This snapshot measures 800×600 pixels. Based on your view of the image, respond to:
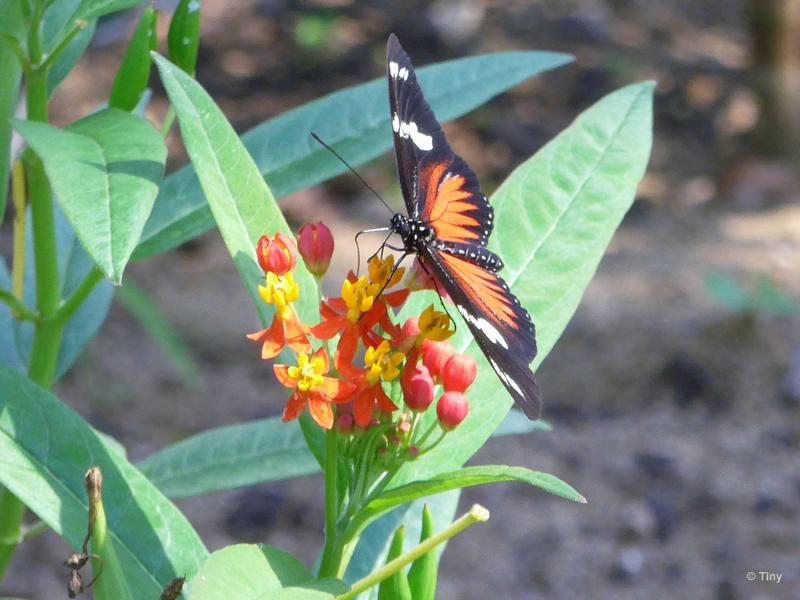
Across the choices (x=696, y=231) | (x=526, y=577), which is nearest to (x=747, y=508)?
(x=526, y=577)

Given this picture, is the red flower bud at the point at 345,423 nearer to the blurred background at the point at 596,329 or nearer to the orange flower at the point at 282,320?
the orange flower at the point at 282,320

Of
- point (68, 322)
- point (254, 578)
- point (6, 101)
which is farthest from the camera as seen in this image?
point (68, 322)

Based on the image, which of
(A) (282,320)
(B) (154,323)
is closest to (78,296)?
(A) (282,320)

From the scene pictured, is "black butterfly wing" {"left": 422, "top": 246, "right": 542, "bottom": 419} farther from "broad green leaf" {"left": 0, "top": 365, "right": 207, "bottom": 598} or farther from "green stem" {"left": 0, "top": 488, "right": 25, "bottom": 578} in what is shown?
"green stem" {"left": 0, "top": 488, "right": 25, "bottom": 578}

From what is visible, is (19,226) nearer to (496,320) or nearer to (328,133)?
(328,133)

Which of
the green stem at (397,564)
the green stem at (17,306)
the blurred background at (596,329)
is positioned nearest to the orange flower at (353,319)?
the green stem at (397,564)

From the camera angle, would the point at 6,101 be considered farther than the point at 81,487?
Yes
